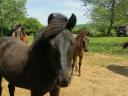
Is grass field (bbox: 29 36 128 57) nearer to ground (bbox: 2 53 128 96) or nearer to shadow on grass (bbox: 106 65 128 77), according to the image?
ground (bbox: 2 53 128 96)

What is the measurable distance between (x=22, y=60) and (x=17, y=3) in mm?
40356

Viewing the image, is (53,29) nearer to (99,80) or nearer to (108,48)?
(99,80)

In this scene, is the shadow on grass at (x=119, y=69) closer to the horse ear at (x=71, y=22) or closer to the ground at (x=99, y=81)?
the ground at (x=99, y=81)

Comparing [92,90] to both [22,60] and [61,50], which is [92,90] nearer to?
[22,60]

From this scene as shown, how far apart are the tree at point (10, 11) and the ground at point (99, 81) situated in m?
25.5

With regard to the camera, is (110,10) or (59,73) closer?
(59,73)

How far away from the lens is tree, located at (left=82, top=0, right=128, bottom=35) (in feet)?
146

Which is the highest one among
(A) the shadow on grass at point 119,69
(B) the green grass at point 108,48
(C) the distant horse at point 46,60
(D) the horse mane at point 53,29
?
(D) the horse mane at point 53,29

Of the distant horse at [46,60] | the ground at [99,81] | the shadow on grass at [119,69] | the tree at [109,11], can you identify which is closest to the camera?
the distant horse at [46,60]

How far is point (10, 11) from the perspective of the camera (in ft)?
139

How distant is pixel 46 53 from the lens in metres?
5.07

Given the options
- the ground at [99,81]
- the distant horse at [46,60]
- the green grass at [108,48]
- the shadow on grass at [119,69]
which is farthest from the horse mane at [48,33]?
the green grass at [108,48]

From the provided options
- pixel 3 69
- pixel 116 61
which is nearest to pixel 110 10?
pixel 116 61

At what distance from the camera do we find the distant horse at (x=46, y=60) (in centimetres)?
470
